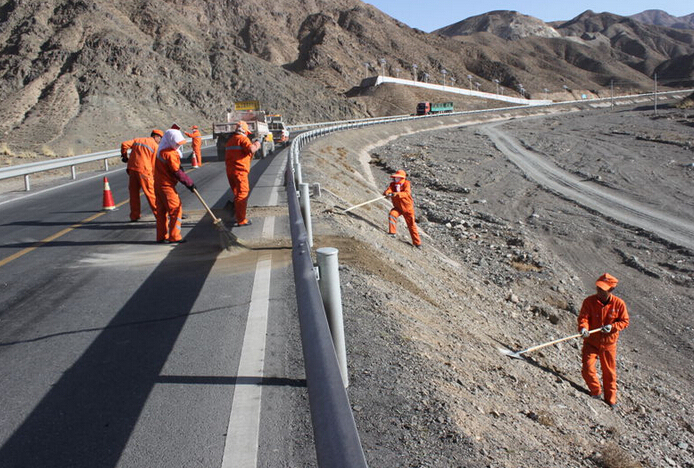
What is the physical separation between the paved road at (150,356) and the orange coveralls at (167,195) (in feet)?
1.08

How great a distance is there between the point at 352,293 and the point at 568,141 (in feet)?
127

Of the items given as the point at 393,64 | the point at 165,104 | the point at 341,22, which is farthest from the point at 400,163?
the point at 341,22

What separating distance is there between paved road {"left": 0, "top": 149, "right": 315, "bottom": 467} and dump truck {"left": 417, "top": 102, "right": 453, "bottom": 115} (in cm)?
6928

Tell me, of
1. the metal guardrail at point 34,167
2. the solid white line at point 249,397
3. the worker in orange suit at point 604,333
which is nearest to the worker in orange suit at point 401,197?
the worker in orange suit at point 604,333

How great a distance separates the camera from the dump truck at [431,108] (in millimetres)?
75688

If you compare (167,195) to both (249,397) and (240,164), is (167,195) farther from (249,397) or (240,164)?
(249,397)

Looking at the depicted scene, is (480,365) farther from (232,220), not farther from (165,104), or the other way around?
(165,104)

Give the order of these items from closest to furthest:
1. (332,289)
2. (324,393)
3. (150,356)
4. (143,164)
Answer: (324,393), (332,289), (150,356), (143,164)

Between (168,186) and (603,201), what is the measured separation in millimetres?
19265

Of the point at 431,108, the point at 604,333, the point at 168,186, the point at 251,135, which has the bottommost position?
the point at 604,333

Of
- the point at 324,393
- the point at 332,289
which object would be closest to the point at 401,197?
the point at 332,289

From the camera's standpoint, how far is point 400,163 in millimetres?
31344

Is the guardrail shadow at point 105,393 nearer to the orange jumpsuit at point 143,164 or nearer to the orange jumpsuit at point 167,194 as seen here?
the orange jumpsuit at point 167,194

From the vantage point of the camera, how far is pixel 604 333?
25.3 feet
